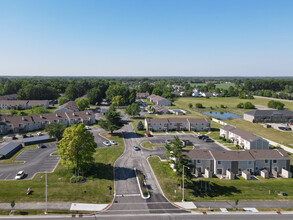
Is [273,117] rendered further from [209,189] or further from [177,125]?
[209,189]

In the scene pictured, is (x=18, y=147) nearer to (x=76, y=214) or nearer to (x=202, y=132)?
(x=76, y=214)

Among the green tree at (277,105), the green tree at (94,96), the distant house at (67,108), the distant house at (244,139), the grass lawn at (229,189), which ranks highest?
the green tree at (94,96)

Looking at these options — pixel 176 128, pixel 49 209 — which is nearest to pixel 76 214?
pixel 49 209

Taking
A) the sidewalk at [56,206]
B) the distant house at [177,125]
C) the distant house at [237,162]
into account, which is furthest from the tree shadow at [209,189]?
the distant house at [177,125]

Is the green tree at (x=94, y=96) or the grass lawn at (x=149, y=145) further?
the green tree at (x=94, y=96)

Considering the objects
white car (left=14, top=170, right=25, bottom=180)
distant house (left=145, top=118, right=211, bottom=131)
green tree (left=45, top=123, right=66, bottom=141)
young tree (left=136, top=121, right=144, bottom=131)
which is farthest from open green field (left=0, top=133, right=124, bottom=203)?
distant house (left=145, top=118, right=211, bottom=131)

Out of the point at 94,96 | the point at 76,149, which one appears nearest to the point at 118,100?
the point at 94,96

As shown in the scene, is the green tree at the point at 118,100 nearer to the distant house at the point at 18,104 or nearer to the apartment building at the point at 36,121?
the distant house at the point at 18,104
